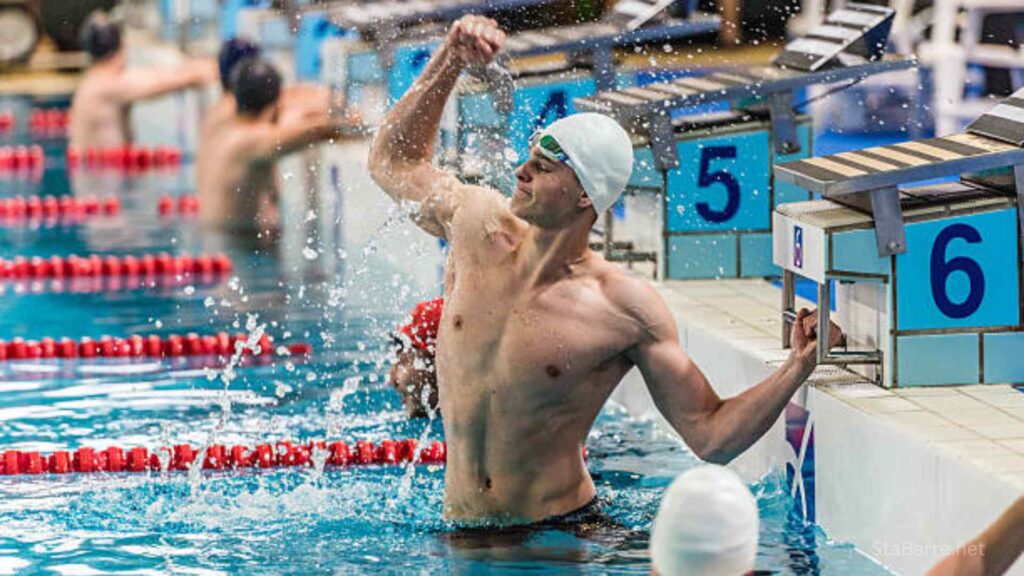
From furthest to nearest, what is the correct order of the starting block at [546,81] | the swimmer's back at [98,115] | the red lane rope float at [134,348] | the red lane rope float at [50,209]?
the swimmer's back at [98,115] < the red lane rope float at [50,209] < the starting block at [546,81] < the red lane rope float at [134,348]

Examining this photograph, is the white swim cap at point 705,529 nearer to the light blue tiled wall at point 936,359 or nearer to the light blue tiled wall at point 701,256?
the light blue tiled wall at point 936,359

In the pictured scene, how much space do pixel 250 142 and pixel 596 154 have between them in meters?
5.78

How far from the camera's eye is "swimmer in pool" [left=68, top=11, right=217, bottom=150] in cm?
1309

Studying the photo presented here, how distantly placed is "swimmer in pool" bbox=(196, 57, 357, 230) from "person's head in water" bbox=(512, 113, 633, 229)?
5.28 m

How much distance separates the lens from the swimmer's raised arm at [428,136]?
4.88 metres

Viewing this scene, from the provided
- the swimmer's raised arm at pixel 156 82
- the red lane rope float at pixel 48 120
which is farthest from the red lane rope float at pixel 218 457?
the red lane rope float at pixel 48 120

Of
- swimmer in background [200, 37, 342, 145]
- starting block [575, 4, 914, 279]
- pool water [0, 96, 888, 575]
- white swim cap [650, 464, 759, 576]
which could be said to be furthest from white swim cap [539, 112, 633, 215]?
swimmer in background [200, 37, 342, 145]

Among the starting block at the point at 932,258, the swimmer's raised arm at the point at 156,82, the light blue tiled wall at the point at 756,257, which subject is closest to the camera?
the starting block at the point at 932,258

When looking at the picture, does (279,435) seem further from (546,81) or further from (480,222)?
(546,81)

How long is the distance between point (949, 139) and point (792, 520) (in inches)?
43.1

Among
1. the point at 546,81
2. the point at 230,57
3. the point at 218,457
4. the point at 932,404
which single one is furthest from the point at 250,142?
the point at 932,404

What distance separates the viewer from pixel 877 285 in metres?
5.11

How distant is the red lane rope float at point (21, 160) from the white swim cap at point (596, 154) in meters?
9.77

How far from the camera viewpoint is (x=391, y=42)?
33.1ft
